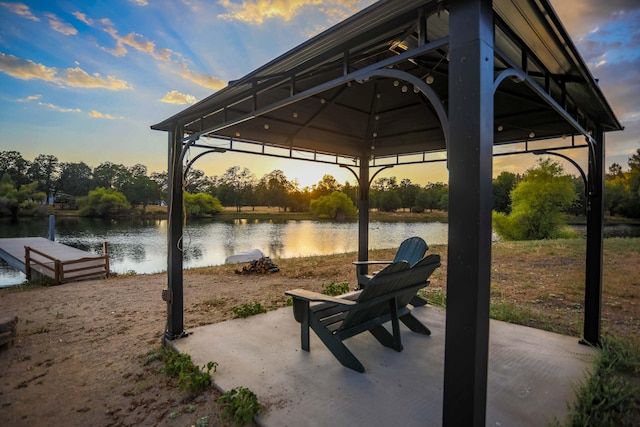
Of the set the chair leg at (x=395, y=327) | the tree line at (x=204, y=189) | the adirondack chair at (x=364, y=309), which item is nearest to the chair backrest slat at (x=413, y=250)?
the adirondack chair at (x=364, y=309)

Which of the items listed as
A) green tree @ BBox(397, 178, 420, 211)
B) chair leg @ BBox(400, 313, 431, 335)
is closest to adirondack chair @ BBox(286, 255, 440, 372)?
chair leg @ BBox(400, 313, 431, 335)

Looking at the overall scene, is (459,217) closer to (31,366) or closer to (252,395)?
(252,395)

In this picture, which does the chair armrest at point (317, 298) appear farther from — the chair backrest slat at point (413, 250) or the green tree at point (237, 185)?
the green tree at point (237, 185)

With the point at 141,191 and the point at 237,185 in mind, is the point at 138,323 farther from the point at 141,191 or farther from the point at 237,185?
the point at 237,185

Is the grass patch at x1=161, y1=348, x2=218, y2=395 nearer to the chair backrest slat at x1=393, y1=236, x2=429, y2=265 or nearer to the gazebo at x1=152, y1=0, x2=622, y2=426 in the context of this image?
the gazebo at x1=152, y1=0, x2=622, y2=426

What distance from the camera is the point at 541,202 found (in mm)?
17578

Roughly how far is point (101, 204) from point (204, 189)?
454 inches

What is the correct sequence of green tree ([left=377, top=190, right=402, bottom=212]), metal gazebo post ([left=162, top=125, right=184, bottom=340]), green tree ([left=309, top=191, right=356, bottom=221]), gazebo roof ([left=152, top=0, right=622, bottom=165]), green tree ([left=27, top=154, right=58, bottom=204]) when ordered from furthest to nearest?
green tree ([left=309, top=191, right=356, bottom=221]) → green tree ([left=27, top=154, right=58, bottom=204]) → green tree ([left=377, top=190, right=402, bottom=212]) → metal gazebo post ([left=162, top=125, right=184, bottom=340]) → gazebo roof ([left=152, top=0, right=622, bottom=165])

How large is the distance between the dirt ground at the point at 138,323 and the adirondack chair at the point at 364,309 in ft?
3.02

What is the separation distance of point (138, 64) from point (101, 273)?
679cm

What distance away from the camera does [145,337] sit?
3484 millimetres

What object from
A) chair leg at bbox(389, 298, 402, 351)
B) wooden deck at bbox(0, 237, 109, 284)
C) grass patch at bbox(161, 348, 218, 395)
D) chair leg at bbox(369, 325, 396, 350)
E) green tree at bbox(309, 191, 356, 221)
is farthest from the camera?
green tree at bbox(309, 191, 356, 221)

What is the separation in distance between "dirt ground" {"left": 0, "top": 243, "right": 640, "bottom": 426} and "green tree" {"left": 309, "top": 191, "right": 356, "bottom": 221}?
29418 millimetres

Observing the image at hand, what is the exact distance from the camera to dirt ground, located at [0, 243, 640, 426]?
2.15 metres
